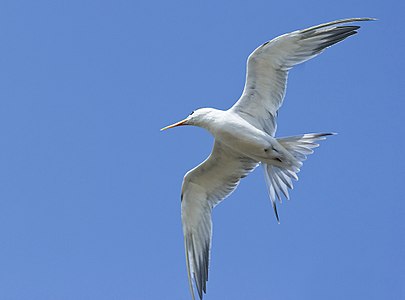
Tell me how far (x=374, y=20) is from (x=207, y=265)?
166 inches

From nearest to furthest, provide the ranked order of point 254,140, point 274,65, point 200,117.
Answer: point 254,140
point 274,65
point 200,117

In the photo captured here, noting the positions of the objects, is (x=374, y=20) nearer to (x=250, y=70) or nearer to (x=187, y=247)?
(x=250, y=70)

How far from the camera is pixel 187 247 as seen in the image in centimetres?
1231

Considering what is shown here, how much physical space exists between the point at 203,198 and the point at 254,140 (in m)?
1.60

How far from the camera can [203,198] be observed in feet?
40.4

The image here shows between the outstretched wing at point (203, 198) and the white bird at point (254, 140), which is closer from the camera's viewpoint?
the white bird at point (254, 140)

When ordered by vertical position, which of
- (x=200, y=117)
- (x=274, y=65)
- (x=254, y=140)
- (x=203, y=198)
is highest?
(x=274, y=65)

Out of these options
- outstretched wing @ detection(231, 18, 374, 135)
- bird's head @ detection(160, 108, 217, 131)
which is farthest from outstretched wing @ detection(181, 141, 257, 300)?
outstretched wing @ detection(231, 18, 374, 135)

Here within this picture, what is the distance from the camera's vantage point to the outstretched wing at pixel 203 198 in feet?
39.6

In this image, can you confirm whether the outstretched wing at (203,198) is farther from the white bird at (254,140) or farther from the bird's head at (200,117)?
the bird's head at (200,117)

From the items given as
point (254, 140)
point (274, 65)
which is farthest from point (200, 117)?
point (274, 65)

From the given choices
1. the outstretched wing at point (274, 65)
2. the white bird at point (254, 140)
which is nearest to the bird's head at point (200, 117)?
the white bird at point (254, 140)

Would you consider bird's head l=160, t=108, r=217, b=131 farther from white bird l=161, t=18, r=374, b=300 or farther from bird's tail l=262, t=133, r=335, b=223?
bird's tail l=262, t=133, r=335, b=223

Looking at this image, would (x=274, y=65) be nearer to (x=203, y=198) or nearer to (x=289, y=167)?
(x=289, y=167)
